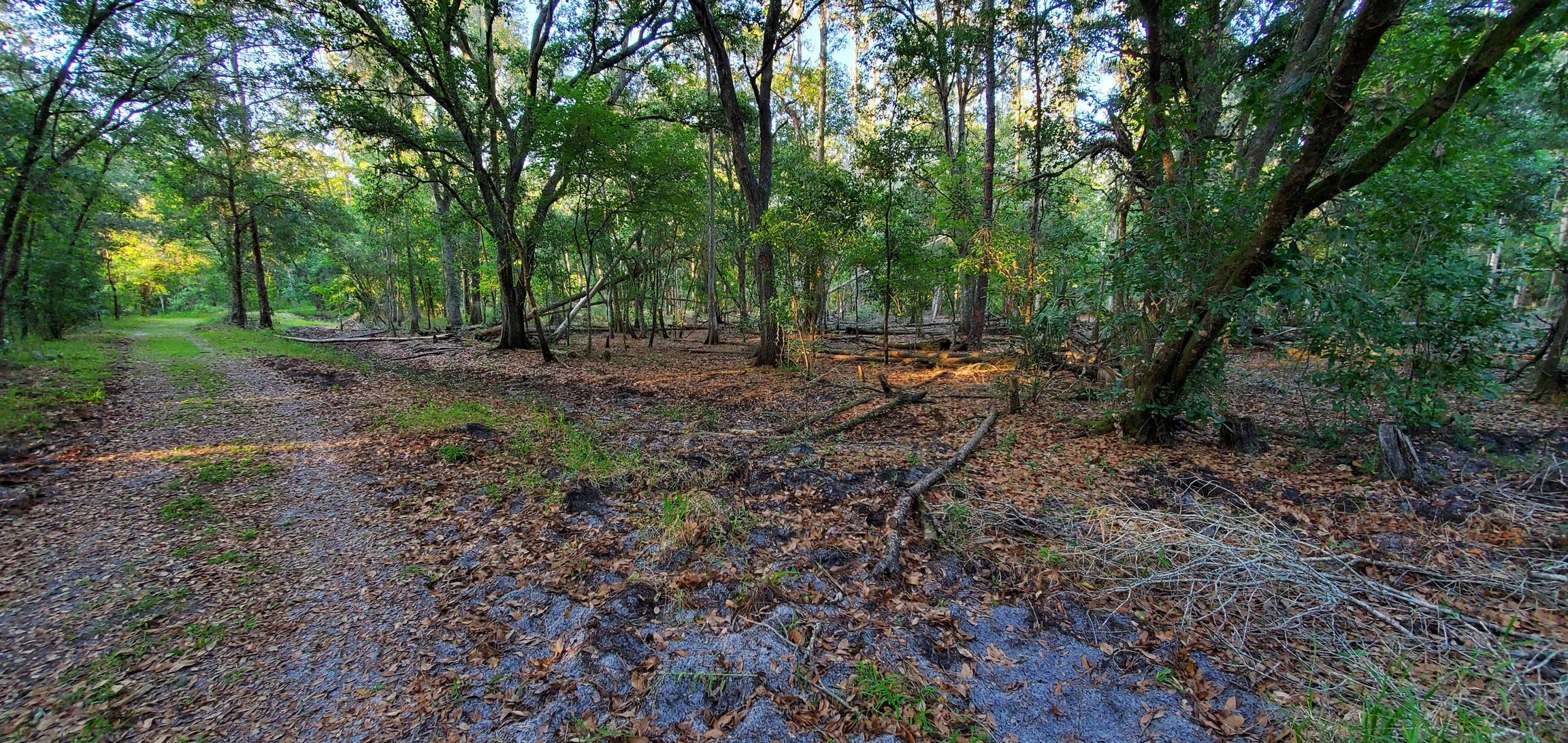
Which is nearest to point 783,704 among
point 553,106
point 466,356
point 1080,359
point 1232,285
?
point 1232,285

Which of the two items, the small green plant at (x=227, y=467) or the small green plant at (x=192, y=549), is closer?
the small green plant at (x=192, y=549)

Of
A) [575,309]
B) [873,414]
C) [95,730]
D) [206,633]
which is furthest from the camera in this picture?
[575,309]

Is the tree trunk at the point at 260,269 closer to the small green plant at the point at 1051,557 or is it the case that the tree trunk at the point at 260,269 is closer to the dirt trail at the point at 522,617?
the dirt trail at the point at 522,617

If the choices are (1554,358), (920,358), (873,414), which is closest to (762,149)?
(920,358)

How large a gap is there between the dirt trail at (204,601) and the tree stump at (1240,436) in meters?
8.13

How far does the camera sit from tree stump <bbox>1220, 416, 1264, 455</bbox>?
616 centimetres

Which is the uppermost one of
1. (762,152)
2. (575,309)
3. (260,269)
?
(762,152)

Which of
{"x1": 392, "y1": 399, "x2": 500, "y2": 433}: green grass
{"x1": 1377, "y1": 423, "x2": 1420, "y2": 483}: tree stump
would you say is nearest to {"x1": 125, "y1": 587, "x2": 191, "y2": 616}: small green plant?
{"x1": 392, "y1": 399, "x2": 500, "y2": 433}: green grass

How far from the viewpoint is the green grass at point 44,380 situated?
7213mm

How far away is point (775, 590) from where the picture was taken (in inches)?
150

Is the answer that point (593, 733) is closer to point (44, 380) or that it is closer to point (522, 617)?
point (522, 617)

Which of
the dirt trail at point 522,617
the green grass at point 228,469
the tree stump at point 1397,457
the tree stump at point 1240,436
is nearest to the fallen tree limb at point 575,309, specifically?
the green grass at point 228,469

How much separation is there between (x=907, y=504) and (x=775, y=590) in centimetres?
169

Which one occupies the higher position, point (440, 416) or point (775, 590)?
point (440, 416)
